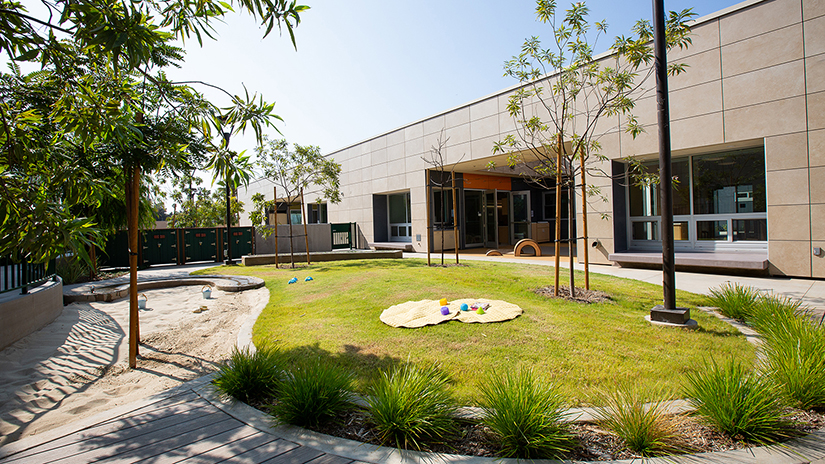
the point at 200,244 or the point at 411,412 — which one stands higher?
the point at 200,244

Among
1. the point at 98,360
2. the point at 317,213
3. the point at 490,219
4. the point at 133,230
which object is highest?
the point at 317,213

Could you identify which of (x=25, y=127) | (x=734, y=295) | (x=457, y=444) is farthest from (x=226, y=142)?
(x=734, y=295)

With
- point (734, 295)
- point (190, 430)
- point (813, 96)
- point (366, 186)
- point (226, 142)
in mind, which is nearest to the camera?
point (190, 430)

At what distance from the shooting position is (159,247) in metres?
15.8

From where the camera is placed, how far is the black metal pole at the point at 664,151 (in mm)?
4809

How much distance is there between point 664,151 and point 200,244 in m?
16.6

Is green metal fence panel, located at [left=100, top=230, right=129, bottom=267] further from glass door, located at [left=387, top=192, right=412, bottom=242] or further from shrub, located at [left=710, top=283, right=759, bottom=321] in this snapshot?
shrub, located at [left=710, top=283, right=759, bottom=321]

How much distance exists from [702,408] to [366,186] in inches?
705

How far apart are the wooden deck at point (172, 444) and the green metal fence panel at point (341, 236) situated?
56.2ft

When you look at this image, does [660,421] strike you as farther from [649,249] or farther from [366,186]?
[366,186]

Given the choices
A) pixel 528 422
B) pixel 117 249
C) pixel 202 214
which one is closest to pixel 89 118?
pixel 528 422

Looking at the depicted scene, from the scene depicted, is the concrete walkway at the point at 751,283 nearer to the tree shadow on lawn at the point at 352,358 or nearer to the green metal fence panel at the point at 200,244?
the tree shadow on lawn at the point at 352,358

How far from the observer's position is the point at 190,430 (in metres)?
2.69

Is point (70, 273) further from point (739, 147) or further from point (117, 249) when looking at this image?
point (739, 147)
